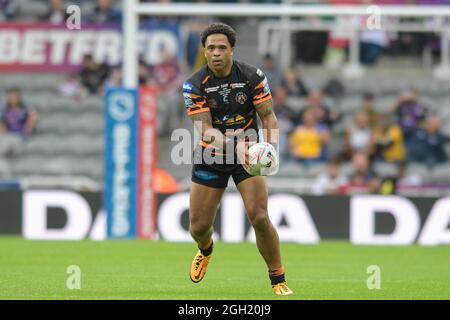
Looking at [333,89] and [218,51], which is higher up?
[218,51]

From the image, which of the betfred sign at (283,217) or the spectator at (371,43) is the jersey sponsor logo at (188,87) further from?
the spectator at (371,43)

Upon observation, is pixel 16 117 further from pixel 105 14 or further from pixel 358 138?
pixel 358 138

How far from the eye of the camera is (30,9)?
80.1ft

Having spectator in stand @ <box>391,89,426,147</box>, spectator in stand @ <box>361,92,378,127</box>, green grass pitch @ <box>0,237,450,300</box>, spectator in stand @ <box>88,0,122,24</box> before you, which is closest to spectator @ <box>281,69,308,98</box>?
spectator in stand @ <box>361,92,378,127</box>

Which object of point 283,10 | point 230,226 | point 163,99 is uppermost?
point 283,10

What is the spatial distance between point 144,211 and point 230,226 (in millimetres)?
1382

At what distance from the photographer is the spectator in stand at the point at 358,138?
70.9 feet

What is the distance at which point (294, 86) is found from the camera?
899 inches

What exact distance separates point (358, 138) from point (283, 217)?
11.2 ft

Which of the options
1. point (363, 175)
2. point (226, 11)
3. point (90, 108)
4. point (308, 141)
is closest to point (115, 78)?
point (90, 108)

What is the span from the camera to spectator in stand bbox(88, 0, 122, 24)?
23.3 m

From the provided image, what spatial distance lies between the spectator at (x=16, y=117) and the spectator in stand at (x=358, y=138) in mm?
5944
